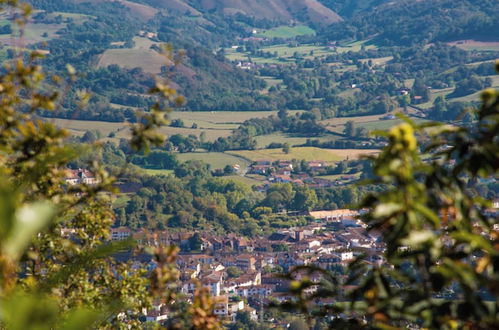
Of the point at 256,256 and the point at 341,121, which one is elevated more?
the point at 256,256

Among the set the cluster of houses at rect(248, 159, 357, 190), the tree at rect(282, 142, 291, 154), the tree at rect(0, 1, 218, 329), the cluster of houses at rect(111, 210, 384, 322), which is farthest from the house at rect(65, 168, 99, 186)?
the tree at rect(282, 142, 291, 154)

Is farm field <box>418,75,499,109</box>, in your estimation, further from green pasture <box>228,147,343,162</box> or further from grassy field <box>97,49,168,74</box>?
grassy field <box>97,49,168,74</box>

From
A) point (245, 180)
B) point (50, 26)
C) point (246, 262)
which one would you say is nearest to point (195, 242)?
point (246, 262)

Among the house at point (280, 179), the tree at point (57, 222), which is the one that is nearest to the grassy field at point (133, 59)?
the house at point (280, 179)

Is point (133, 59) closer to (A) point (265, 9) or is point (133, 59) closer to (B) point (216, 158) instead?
(B) point (216, 158)

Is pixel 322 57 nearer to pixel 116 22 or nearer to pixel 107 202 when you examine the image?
pixel 116 22

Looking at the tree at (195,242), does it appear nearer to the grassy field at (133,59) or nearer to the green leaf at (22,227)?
the grassy field at (133,59)
